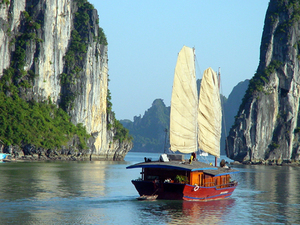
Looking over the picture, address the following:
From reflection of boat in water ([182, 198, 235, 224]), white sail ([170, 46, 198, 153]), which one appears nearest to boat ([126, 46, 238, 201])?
white sail ([170, 46, 198, 153])

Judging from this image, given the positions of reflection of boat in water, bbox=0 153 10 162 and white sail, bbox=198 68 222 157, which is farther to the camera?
reflection of boat in water, bbox=0 153 10 162

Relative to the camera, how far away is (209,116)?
35719 millimetres

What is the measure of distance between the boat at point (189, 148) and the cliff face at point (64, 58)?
66293 millimetres

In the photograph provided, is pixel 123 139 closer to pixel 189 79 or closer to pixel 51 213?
pixel 189 79

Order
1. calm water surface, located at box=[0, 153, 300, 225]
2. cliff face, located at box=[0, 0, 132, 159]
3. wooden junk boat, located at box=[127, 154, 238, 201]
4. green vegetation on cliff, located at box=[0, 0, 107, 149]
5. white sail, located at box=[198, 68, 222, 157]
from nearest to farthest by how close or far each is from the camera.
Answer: calm water surface, located at box=[0, 153, 300, 225]
wooden junk boat, located at box=[127, 154, 238, 201]
white sail, located at box=[198, 68, 222, 157]
green vegetation on cliff, located at box=[0, 0, 107, 149]
cliff face, located at box=[0, 0, 132, 159]

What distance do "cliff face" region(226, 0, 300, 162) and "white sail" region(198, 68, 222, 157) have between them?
8211 centimetres

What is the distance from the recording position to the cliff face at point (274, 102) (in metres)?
117

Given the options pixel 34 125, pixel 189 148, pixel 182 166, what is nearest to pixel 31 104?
pixel 34 125

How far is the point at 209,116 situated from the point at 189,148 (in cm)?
336

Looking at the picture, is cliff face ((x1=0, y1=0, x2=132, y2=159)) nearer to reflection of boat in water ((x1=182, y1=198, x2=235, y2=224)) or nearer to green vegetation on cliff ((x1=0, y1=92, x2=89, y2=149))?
green vegetation on cliff ((x1=0, y1=92, x2=89, y2=149))

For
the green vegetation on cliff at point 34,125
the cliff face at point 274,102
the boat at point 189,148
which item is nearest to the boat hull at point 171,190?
the boat at point 189,148

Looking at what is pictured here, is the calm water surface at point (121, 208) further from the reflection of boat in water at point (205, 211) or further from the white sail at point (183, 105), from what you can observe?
the white sail at point (183, 105)

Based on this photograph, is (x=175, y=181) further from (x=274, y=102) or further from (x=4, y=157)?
(x=274, y=102)

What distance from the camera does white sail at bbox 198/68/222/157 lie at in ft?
117
